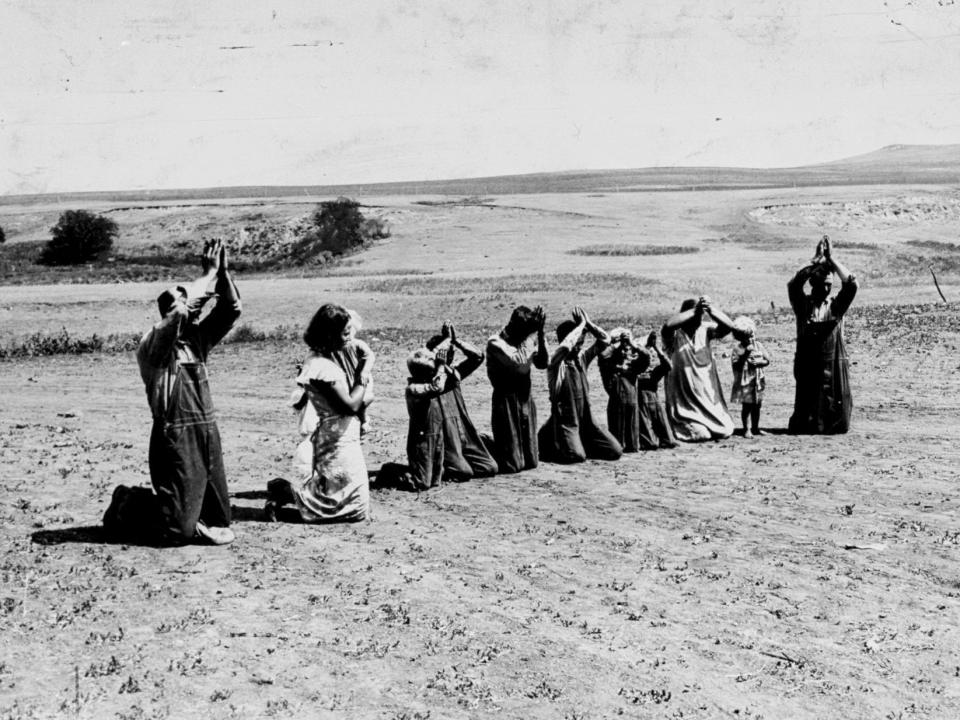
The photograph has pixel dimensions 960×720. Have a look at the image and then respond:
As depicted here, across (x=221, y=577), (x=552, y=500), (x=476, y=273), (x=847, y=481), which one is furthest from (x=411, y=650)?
(x=476, y=273)

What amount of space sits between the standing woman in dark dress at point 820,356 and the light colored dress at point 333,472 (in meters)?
6.52

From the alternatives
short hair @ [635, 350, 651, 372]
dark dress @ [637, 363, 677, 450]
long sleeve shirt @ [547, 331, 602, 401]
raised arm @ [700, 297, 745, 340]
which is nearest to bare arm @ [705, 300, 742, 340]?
raised arm @ [700, 297, 745, 340]

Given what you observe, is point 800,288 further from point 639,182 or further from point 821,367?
point 639,182

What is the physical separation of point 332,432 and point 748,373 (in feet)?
20.2

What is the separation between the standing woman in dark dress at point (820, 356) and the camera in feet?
46.9

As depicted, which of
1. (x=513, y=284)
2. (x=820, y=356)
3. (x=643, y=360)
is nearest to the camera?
(x=643, y=360)

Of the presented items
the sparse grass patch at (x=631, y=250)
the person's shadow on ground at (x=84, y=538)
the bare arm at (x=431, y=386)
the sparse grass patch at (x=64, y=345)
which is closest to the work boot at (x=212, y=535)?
the person's shadow on ground at (x=84, y=538)

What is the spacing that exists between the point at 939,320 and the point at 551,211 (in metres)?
38.9

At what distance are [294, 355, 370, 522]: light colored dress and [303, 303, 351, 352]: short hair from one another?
205 mm

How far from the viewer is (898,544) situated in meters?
9.62

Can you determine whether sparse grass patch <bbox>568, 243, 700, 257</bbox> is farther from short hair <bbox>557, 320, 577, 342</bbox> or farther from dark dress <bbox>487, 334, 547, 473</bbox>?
dark dress <bbox>487, 334, 547, 473</bbox>

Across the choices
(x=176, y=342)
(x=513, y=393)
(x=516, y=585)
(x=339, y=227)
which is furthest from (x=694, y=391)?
(x=339, y=227)

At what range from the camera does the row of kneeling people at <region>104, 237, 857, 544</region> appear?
905cm

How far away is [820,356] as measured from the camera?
47.1 feet
